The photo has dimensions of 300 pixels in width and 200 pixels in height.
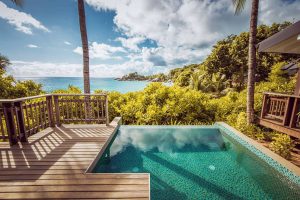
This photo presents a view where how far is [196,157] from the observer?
14.3 ft

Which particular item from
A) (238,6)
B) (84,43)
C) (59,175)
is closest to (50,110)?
(84,43)

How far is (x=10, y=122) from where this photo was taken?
386cm

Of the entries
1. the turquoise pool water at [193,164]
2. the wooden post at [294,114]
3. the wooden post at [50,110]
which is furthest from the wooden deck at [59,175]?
the wooden post at [294,114]

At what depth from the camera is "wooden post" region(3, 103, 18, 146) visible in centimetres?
376

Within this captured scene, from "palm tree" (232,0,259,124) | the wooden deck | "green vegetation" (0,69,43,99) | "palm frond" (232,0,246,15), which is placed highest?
"palm frond" (232,0,246,15)

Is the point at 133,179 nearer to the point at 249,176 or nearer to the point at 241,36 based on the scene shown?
the point at 249,176

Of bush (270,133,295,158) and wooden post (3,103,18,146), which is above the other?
wooden post (3,103,18,146)

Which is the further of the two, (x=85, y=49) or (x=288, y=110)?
(x=85, y=49)

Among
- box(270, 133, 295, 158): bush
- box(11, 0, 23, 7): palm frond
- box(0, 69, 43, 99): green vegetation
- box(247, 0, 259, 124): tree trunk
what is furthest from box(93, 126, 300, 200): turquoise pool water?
box(0, 69, 43, 99): green vegetation

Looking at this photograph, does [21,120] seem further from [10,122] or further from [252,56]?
[252,56]

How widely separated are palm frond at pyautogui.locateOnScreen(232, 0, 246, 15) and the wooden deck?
22.1 feet

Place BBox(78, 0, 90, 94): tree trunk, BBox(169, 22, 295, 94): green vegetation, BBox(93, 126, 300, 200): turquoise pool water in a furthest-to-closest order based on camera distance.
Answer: BBox(169, 22, 295, 94): green vegetation, BBox(78, 0, 90, 94): tree trunk, BBox(93, 126, 300, 200): turquoise pool water

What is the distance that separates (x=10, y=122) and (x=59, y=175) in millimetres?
2486

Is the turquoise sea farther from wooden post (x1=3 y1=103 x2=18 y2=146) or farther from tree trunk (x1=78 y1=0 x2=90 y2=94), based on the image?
wooden post (x1=3 y1=103 x2=18 y2=146)
